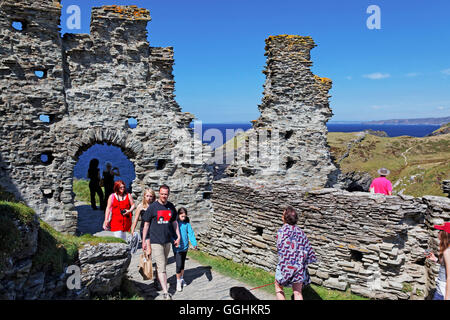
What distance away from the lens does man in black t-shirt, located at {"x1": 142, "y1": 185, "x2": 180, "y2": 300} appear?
23.1ft

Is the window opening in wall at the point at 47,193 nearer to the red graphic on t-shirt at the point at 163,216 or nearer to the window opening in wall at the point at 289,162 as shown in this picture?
the red graphic on t-shirt at the point at 163,216

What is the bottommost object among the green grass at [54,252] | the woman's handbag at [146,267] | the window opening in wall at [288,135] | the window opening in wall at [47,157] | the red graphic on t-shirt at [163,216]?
the woman's handbag at [146,267]

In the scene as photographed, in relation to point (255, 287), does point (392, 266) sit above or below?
above

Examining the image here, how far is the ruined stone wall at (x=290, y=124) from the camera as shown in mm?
13727

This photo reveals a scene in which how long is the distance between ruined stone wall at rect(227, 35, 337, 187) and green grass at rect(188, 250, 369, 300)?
4605 millimetres

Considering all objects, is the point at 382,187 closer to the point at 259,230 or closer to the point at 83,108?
the point at 259,230

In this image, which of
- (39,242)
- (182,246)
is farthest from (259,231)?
(39,242)

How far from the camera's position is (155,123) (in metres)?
12.9

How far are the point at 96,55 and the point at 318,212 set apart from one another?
9195 mm

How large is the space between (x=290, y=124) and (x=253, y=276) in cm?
711

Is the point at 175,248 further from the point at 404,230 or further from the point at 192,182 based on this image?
the point at 192,182

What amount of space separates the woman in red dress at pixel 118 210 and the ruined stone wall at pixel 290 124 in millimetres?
6564

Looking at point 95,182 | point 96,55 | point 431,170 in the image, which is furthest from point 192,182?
point 431,170

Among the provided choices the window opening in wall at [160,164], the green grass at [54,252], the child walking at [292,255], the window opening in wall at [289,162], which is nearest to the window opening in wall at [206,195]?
the window opening in wall at [160,164]
